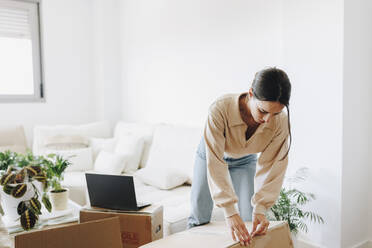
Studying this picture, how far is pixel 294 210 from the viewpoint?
6.52ft

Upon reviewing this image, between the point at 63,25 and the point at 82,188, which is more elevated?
the point at 63,25

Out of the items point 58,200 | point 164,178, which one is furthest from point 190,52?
point 58,200

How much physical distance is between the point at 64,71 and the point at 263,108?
130 inches

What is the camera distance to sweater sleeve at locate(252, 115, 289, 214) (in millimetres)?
1325

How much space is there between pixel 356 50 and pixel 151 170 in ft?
5.49

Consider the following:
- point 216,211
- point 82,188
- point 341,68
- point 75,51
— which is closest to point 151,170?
point 82,188

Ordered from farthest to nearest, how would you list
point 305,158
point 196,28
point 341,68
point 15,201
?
point 196,28 → point 305,158 → point 341,68 → point 15,201

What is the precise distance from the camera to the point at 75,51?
3.99m

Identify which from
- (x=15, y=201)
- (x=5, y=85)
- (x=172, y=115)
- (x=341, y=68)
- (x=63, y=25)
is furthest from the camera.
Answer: (x=63, y=25)

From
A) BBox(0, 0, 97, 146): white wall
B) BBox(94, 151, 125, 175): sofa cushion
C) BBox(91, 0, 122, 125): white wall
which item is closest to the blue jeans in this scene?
BBox(94, 151, 125, 175): sofa cushion

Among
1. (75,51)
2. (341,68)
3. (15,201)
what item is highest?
(75,51)

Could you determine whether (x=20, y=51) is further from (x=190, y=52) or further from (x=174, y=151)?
(x=174, y=151)

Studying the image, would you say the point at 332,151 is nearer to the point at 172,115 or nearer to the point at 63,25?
the point at 172,115

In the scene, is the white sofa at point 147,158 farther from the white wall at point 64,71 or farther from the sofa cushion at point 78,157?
the white wall at point 64,71
